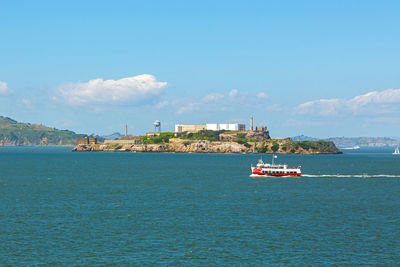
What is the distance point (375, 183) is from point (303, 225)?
254ft

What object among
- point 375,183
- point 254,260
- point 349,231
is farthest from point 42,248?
point 375,183

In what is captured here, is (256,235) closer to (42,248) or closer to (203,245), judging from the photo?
(203,245)

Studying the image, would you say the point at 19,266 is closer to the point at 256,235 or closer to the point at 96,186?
the point at 256,235

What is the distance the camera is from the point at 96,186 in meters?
121

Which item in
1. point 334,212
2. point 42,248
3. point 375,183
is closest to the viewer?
point 42,248

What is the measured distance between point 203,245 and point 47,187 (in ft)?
239

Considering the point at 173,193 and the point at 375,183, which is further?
the point at 375,183

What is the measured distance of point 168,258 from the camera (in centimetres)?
5056

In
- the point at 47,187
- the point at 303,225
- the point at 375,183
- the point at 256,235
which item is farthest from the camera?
the point at 375,183

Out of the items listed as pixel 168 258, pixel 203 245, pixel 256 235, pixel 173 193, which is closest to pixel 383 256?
pixel 256 235

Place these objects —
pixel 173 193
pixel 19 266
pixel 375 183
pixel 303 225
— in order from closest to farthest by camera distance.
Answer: pixel 19 266
pixel 303 225
pixel 173 193
pixel 375 183

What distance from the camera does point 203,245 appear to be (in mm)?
56094

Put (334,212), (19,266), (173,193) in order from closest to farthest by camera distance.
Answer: (19,266) → (334,212) → (173,193)

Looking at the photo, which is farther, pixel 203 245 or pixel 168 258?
pixel 203 245
